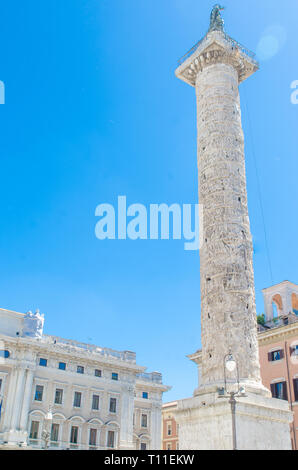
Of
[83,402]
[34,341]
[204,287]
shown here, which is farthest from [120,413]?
[204,287]

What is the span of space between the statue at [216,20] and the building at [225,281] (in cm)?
16

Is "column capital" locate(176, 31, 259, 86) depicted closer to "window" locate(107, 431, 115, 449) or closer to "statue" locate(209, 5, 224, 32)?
"statue" locate(209, 5, 224, 32)

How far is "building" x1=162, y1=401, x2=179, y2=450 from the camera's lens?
156 ft

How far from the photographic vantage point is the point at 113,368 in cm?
4009

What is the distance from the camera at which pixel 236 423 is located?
43.4 feet

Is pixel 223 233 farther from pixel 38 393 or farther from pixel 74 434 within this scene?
pixel 74 434

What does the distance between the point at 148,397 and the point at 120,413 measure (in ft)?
15.2

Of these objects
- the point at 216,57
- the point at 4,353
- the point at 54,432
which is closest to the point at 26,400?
the point at 54,432

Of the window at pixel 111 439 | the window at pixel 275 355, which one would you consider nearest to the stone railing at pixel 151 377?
the window at pixel 111 439

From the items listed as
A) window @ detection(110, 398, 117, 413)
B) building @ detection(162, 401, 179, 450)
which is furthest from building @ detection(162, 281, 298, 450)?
building @ detection(162, 401, 179, 450)

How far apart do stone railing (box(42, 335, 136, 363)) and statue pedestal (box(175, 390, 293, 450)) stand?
24085 millimetres

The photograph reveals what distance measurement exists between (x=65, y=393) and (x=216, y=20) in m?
27.8

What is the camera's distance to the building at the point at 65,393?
3397 centimetres
